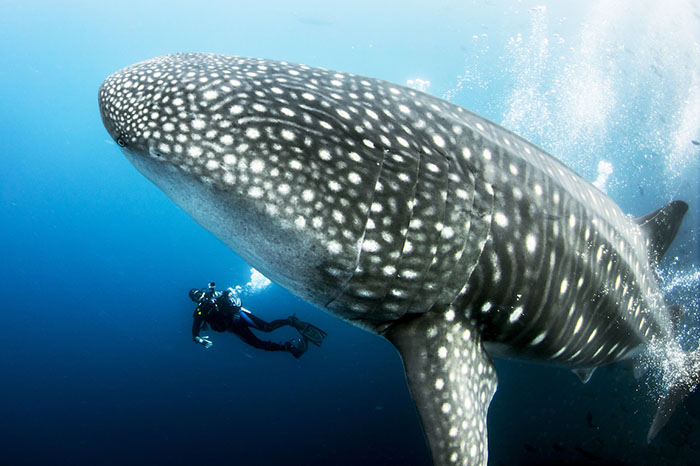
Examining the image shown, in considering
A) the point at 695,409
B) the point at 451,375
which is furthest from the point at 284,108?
the point at 695,409

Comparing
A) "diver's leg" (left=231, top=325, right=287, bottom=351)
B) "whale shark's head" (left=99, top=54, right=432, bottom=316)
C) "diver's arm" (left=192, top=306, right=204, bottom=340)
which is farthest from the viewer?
"diver's leg" (left=231, top=325, right=287, bottom=351)

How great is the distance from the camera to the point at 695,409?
24.1 feet

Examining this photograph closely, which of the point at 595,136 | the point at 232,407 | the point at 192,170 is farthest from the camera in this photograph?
the point at 595,136

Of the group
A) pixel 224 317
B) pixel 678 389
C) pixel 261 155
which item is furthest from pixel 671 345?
pixel 224 317

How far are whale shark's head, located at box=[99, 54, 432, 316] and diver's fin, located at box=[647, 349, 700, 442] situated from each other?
208 inches

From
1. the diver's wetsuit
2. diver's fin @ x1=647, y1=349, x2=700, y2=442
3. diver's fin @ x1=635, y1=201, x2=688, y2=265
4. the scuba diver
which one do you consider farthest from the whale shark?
the diver's wetsuit

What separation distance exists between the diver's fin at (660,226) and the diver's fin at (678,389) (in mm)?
2049

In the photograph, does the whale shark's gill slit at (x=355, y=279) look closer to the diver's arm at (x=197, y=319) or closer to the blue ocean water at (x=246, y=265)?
the blue ocean water at (x=246, y=265)

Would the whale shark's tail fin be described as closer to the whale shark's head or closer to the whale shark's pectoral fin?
the whale shark's pectoral fin

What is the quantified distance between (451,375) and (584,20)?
57264mm

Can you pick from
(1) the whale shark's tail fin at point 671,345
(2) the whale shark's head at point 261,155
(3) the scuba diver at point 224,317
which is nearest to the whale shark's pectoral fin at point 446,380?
(2) the whale shark's head at point 261,155

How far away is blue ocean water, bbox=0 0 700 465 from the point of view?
11516mm

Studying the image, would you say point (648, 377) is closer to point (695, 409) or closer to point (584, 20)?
point (695, 409)

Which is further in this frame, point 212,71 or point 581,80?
point 581,80
